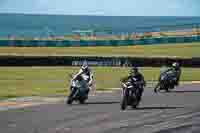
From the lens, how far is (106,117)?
67.2ft

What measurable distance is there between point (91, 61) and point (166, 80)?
20.3m

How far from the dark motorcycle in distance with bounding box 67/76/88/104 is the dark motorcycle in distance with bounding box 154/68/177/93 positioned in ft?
24.6

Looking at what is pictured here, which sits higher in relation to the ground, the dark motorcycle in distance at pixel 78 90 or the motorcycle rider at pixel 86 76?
the motorcycle rider at pixel 86 76

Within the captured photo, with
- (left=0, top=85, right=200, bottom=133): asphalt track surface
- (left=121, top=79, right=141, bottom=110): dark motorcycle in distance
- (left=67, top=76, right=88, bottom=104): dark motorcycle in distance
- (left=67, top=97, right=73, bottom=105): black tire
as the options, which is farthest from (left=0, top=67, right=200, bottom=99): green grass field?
(left=121, top=79, right=141, bottom=110): dark motorcycle in distance

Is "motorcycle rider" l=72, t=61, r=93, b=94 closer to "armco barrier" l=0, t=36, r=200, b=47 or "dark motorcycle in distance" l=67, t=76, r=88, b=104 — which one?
"dark motorcycle in distance" l=67, t=76, r=88, b=104

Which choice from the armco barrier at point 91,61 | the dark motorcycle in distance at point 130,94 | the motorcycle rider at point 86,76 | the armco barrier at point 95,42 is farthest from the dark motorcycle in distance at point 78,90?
the armco barrier at point 95,42

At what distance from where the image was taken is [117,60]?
5306cm

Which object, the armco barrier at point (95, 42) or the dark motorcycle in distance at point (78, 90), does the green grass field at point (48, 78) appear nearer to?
the dark motorcycle in distance at point (78, 90)

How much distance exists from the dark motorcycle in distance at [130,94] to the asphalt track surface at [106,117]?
30 cm

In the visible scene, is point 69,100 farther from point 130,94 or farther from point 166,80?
point 166,80

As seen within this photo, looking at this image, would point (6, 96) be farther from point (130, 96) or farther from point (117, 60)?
point (117, 60)

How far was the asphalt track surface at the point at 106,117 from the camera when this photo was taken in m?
17.5

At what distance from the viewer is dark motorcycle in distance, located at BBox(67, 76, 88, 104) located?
25.3m

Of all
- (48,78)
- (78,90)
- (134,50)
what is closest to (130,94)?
(78,90)
